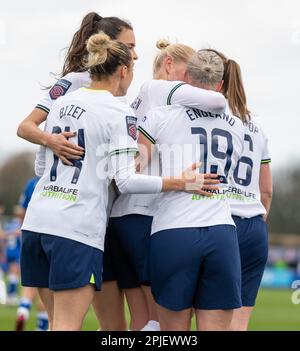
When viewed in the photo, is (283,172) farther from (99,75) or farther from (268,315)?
(99,75)

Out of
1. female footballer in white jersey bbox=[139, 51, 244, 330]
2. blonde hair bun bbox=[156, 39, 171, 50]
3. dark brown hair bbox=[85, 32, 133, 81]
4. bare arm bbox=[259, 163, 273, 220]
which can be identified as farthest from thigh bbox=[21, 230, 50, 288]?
bare arm bbox=[259, 163, 273, 220]

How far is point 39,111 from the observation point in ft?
20.0

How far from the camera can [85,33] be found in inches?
253

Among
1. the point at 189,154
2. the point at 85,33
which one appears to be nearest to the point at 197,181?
the point at 189,154

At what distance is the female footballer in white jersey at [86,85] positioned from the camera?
237 inches

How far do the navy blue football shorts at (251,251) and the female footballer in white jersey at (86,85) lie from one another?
102 centimetres

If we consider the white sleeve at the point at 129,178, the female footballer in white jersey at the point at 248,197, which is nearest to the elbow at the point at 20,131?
the white sleeve at the point at 129,178

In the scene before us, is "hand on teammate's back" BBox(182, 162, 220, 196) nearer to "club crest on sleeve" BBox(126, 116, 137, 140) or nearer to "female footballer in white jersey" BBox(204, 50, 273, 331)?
"club crest on sleeve" BBox(126, 116, 137, 140)

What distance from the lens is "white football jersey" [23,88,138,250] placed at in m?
5.63

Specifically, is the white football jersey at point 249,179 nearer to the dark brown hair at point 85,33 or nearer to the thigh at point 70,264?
the dark brown hair at point 85,33

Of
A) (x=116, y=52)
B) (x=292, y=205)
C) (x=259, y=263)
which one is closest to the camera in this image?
(x=116, y=52)

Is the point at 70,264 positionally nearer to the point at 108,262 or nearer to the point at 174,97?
the point at 108,262
